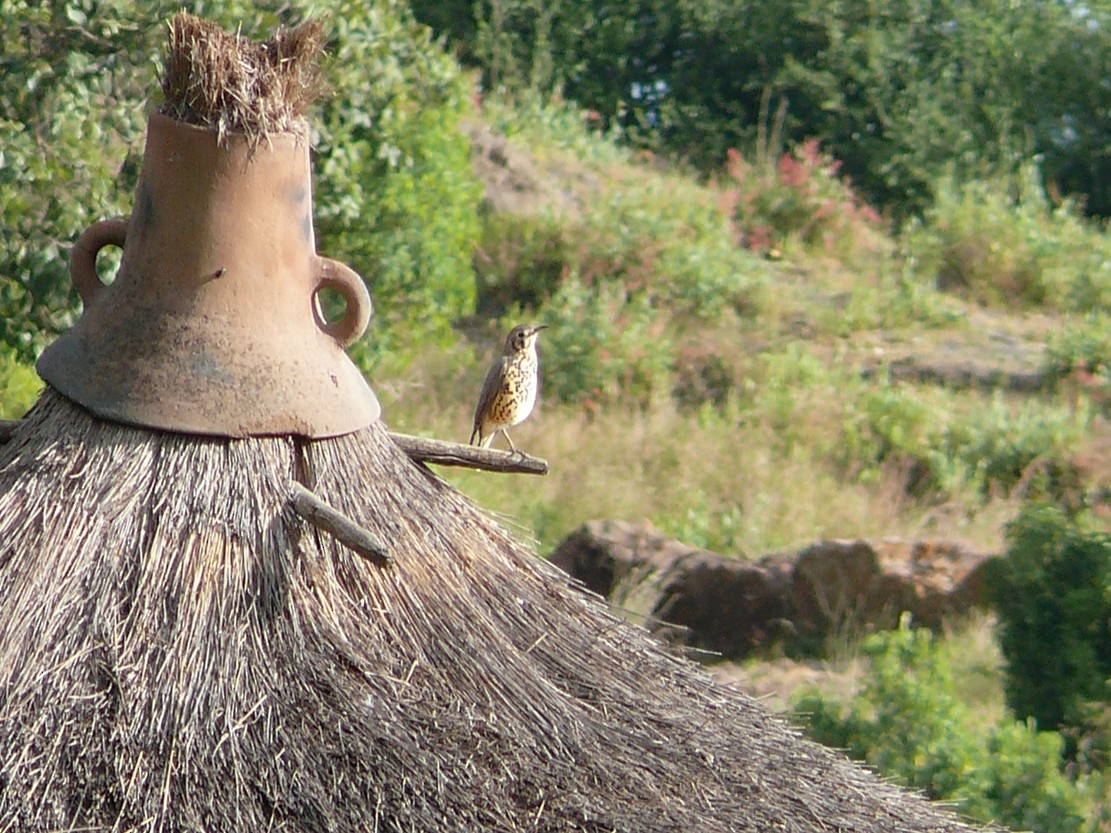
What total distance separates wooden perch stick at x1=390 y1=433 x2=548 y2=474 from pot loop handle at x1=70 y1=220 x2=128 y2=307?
64 cm

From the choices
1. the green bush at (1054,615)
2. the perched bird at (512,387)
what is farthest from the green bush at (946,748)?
the perched bird at (512,387)

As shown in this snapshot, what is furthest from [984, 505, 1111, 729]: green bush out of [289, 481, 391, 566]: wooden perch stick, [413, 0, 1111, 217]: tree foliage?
[413, 0, 1111, 217]: tree foliage

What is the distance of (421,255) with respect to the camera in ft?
36.2

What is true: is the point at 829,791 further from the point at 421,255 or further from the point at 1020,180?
the point at 1020,180

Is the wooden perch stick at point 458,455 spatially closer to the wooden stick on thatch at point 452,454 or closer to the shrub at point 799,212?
the wooden stick on thatch at point 452,454

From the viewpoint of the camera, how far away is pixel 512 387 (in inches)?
186

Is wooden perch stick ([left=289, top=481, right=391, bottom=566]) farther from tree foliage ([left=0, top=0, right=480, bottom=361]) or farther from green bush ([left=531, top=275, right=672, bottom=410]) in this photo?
green bush ([left=531, top=275, right=672, bottom=410])

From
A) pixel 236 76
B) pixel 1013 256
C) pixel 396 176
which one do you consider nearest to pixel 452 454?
pixel 236 76

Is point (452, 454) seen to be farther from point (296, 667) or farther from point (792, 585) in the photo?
point (792, 585)

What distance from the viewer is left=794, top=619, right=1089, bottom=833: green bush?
613 centimetres

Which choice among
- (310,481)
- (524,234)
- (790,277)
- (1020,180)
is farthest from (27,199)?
(1020,180)

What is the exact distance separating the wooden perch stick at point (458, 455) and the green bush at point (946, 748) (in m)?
2.76

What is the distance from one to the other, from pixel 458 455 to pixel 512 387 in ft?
4.78

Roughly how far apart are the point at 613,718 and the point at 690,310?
1196 centimetres
